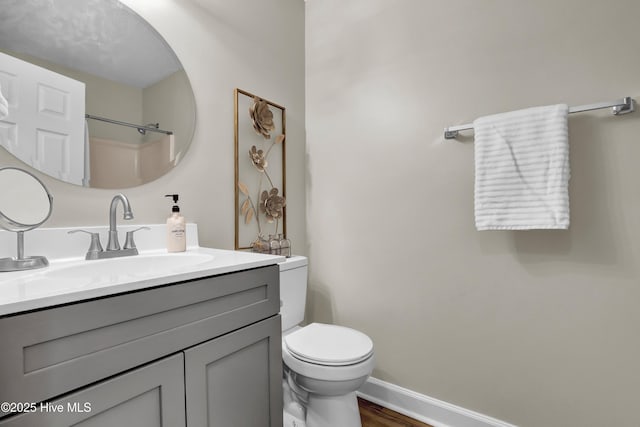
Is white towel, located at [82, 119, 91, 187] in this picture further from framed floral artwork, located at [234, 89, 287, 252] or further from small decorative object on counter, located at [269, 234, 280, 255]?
small decorative object on counter, located at [269, 234, 280, 255]

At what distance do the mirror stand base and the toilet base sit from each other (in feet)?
3.50

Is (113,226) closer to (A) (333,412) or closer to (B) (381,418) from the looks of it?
(A) (333,412)

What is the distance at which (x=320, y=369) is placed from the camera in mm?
1162

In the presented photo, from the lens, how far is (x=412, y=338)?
158 centimetres

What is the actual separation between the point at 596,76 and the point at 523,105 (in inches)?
9.4

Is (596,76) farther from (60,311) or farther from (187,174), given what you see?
(60,311)

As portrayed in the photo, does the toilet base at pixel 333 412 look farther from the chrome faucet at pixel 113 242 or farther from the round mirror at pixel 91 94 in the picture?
the round mirror at pixel 91 94

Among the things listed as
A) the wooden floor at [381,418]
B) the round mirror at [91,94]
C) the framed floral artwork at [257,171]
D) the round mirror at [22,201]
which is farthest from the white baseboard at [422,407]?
the round mirror at [22,201]

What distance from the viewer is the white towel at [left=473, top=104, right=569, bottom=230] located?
1143 millimetres

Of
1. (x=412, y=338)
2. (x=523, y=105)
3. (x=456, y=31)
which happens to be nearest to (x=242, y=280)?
(x=412, y=338)

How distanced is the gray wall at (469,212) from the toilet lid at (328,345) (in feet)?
1.24

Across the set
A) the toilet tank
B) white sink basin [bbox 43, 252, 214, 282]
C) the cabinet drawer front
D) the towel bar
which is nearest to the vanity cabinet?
the cabinet drawer front

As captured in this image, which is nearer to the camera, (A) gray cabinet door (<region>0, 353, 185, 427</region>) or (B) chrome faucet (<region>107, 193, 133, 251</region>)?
(A) gray cabinet door (<region>0, 353, 185, 427</region>)

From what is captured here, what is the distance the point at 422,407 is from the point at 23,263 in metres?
1.70
